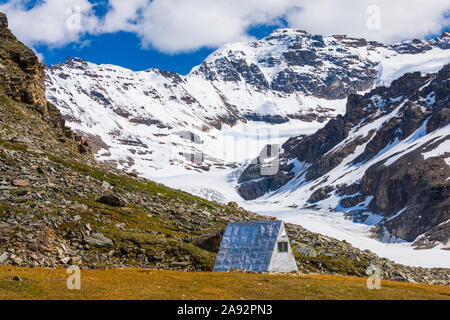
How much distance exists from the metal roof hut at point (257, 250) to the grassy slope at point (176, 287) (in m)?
6.33

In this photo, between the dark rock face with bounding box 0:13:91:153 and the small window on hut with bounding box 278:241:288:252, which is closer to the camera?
the small window on hut with bounding box 278:241:288:252

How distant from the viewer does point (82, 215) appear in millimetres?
48812

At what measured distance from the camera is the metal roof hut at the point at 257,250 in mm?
45812

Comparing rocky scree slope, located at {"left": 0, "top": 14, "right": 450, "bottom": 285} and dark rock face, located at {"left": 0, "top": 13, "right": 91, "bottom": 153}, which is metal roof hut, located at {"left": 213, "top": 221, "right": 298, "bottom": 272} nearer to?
rocky scree slope, located at {"left": 0, "top": 14, "right": 450, "bottom": 285}

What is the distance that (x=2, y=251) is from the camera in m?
36.2

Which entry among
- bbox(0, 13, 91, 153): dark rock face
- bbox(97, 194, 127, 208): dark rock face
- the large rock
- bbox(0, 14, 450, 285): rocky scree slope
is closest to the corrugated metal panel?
bbox(0, 14, 450, 285): rocky scree slope

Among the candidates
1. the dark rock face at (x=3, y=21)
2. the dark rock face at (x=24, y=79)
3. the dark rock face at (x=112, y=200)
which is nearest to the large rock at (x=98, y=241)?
the dark rock face at (x=112, y=200)

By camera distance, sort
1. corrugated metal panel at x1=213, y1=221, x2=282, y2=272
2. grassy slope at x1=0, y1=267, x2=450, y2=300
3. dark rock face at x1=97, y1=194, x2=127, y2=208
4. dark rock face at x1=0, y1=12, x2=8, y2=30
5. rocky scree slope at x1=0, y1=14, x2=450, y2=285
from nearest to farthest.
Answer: grassy slope at x1=0, y1=267, x2=450, y2=300, rocky scree slope at x1=0, y1=14, x2=450, y2=285, corrugated metal panel at x1=213, y1=221, x2=282, y2=272, dark rock face at x1=97, y1=194, x2=127, y2=208, dark rock face at x1=0, y1=12, x2=8, y2=30

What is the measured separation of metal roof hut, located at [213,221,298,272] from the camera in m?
45.8

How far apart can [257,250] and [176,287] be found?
1590cm

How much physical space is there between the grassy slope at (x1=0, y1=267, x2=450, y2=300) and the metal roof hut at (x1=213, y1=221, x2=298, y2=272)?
633cm
